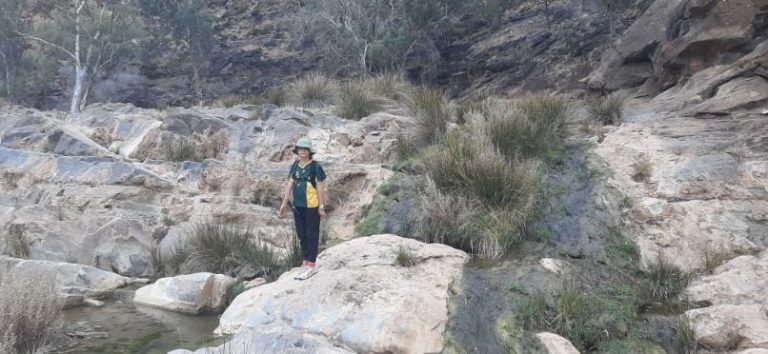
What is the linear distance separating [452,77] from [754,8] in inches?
590

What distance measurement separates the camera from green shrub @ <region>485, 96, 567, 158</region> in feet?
24.6

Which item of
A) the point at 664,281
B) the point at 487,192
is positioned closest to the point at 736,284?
the point at 664,281

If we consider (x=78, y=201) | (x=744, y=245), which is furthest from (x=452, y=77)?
(x=744, y=245)

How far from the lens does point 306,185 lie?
219 inches

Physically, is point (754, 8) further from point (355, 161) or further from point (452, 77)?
point (452, 77)

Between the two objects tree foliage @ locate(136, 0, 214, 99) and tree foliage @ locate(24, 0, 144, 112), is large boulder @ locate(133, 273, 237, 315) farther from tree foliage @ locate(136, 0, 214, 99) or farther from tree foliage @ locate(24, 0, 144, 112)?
tree foliage @ locate(24, 0, 144, 112)

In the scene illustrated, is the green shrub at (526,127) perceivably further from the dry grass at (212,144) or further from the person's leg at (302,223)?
the dry grass at (212,144)

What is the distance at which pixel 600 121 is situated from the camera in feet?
29.7

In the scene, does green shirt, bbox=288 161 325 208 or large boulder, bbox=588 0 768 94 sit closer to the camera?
green shirt, bbox=288 161 325 208

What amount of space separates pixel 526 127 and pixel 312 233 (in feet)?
12.4

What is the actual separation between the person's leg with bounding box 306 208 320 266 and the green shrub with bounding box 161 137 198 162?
5814mm

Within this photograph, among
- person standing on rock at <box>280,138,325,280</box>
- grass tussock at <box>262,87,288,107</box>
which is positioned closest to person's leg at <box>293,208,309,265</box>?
person standing on rock at <box>280,138,325,280</box>

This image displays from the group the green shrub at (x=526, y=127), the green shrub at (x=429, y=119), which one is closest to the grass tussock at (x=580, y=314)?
the green shrub at (x=526, y=127)

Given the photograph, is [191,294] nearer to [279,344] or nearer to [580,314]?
[279,344]
